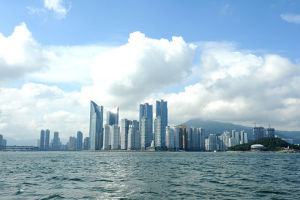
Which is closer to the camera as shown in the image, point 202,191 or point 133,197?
point 133,197

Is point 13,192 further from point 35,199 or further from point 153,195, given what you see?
point 153,195

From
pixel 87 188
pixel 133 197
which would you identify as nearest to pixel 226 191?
pixel 133 197

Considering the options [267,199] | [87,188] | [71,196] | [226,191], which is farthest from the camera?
[87,188]

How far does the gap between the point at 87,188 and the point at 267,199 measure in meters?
22.7

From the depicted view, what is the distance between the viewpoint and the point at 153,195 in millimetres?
30594

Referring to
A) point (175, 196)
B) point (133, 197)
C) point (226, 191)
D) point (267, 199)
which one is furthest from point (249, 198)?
point (133, 197)

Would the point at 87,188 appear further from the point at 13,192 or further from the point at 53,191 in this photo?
the point at 13,192

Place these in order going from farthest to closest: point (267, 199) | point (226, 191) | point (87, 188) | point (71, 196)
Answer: point (87, 188) < point (226, 191) < point (71, 196) < point (267, 199)

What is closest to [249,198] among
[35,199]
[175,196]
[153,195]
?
[175,196]

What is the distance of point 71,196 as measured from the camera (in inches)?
1193

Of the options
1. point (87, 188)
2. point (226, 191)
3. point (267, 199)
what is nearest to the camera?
point (267, 199)

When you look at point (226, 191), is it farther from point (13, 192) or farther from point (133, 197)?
point (13, 192)

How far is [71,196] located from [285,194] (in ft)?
84.4

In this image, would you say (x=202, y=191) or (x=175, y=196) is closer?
(x=175, y=196)
